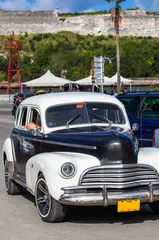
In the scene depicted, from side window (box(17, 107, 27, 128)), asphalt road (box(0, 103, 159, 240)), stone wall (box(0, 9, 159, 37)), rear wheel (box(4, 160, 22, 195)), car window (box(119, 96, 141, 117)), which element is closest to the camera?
asphalt road (box(0, 103, 159, 240))

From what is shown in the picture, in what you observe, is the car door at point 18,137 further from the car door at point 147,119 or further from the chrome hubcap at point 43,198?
the car door at point 147,119

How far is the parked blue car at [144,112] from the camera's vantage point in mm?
13971

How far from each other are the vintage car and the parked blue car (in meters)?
4.46

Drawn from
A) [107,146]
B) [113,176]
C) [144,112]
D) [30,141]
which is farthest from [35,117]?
[144,112]

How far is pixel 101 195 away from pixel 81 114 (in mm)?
1868

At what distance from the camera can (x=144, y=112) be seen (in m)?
14.3

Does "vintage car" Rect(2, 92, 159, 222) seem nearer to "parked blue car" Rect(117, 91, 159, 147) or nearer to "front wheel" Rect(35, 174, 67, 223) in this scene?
"front wheel" Rect(35, 174, 67, 223)

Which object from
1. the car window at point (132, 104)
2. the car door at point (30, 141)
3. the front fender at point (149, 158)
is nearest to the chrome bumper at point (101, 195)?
the front fender at point (149, 158)

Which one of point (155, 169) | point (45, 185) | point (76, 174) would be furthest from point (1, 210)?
point (155, 169)

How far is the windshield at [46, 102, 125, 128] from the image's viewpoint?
9.17m

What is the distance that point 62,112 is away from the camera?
367 inches

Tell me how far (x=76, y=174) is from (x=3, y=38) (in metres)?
130

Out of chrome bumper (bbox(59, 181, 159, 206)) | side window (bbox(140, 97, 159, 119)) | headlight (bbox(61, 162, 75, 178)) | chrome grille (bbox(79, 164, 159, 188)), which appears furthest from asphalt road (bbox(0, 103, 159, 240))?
side window (bbox(140, 97, 159, 119))

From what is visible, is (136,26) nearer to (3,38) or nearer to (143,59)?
(3,38)
